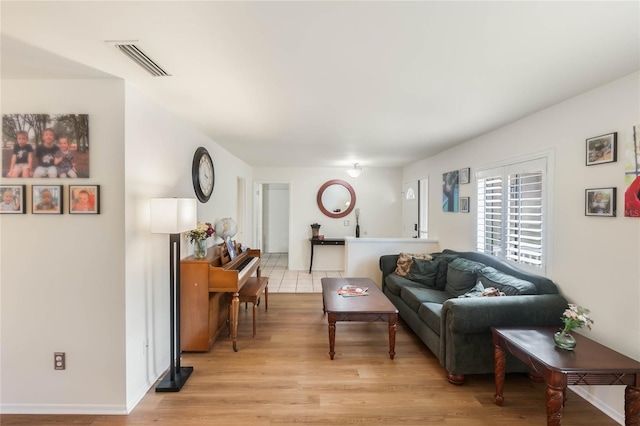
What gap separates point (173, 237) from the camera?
2455mm

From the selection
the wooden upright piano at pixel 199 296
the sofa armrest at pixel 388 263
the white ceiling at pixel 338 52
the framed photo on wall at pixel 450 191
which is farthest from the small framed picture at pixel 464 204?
the wooden upright piano at pixel 199 296

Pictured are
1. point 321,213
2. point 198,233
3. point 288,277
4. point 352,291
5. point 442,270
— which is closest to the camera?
point 198,233

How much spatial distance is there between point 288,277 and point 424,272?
9.77 feet

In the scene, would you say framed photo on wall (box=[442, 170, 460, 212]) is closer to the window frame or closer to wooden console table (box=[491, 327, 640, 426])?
the window frame

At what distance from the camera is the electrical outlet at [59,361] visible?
209 centimetres

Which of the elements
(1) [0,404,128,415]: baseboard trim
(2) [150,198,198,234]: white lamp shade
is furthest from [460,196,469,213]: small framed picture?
(1) [0,404,128,415]: baseboard trim

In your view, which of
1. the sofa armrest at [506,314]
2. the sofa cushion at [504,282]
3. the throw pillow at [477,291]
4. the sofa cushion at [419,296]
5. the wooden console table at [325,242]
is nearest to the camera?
the sofa armrest at [506,314]

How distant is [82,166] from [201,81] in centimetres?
104

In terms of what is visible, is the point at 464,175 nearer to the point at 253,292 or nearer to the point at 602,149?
the point at 602,149

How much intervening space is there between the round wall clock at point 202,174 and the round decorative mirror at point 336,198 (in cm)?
314

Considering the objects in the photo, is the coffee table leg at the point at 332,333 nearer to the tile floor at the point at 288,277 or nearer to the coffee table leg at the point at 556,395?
the coffee table leg at the point at 556,395

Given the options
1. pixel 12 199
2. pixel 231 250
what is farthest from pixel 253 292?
pixel 12 199

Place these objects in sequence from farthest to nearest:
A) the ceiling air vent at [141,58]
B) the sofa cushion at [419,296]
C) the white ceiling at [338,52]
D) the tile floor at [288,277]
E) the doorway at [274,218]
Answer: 1. the doorway at [274,218]
2. the tile floor at [288,277]
3. the sofa cushion at [419,296]
4. the ceiling air vent at [141,58]
5. the white ceiling at [338,52]

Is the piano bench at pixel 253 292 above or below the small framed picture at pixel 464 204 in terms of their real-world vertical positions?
below
